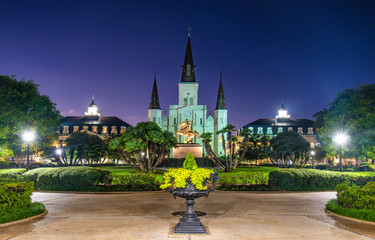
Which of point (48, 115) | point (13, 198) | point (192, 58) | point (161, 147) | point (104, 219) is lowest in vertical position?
point (104, 219)

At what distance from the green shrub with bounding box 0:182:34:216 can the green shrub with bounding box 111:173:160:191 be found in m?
9.72

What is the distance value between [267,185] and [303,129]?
90.3m

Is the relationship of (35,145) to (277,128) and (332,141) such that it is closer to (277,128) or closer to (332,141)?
(332,141)

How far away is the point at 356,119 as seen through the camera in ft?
113

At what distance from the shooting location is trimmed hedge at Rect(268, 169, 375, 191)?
22500 mm

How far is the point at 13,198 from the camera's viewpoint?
12156 millimetres

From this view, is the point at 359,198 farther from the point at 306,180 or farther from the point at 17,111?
the point at 17,111

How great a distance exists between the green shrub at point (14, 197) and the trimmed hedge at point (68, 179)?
9.34 meters

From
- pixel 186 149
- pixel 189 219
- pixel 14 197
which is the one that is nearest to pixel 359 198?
pixel 189 219

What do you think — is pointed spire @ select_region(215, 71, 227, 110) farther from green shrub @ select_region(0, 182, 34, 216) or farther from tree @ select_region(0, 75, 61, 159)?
green shrub @ select_region(0, 182, 34, 216)

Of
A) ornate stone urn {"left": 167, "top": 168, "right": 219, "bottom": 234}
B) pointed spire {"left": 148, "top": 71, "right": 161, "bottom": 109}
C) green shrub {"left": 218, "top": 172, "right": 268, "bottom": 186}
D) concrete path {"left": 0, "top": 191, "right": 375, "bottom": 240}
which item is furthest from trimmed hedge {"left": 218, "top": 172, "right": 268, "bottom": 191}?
pointed spire {"left": 148, "top": 71, "right": 161, "bottom": 109}

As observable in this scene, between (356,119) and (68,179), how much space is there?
29.7 metres

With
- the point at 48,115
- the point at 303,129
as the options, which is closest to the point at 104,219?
the point at 48,115

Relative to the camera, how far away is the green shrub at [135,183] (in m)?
22.3
